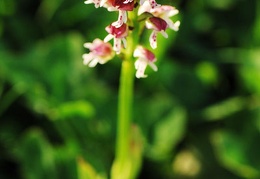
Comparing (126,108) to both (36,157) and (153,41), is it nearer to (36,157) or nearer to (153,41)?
(153,41)

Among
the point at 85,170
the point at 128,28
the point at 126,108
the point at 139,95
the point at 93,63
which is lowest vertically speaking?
the point at 139,95

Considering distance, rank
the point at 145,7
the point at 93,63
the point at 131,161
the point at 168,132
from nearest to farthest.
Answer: the point at 145,7, the point at 93,63, the point at 131,161, the point at 168,132

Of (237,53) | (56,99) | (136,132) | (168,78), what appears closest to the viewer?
(136,132)

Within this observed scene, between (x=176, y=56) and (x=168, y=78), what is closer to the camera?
(x=168, y=78)

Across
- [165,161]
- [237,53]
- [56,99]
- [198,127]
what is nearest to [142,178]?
[165,161]

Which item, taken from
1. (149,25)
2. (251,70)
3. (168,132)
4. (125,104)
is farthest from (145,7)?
(251,70)

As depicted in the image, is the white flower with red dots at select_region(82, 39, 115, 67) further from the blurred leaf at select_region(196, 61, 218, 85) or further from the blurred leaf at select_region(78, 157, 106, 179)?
the blurred leaf at select_region(196, 61, 218, 85)

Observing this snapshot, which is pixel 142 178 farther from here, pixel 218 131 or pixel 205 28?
pixel 205 28
